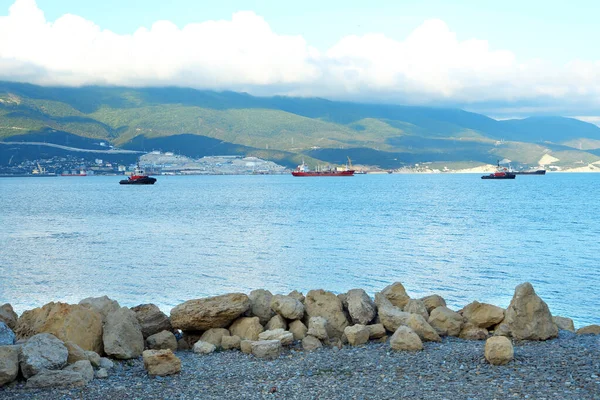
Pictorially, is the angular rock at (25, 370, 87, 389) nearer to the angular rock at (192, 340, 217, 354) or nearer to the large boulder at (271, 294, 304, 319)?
the angular rock at (192, 340, 217, 354)

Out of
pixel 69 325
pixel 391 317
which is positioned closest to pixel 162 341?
pixel 69 325

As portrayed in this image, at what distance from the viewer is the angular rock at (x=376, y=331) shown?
45.1 feet

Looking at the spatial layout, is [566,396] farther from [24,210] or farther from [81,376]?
[24,210]

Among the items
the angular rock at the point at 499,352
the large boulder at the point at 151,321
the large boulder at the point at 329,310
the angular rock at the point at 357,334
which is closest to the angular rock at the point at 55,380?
the large boulder at the point at 151,321

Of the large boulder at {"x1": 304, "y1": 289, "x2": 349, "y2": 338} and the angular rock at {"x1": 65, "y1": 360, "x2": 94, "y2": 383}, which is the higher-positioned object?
the large boulder at {"x1": 304, "y1": 289, "x2": 349, "y2": 338}

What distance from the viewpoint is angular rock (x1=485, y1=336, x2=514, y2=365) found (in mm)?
11133

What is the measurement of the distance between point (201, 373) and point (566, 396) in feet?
19.8

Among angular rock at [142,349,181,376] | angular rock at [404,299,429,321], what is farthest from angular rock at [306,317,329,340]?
angular rock at [142,349,181,376]

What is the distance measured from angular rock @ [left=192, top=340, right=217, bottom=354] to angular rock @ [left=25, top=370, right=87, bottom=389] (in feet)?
10.3

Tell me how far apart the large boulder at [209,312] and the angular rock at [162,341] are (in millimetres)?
427

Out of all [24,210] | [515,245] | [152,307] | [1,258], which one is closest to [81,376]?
[152,307]

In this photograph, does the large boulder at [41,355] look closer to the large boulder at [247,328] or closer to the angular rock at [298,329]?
the large boulder at [247,328]

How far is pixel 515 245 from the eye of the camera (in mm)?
37344

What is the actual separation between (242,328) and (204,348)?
1.04 m
